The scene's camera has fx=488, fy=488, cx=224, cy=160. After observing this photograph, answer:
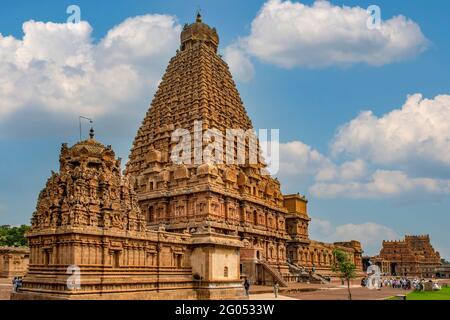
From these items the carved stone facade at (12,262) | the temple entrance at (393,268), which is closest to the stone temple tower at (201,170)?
the carved stone facade at (12,262)

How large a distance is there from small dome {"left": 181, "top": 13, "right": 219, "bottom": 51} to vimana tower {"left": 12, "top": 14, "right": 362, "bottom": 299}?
7.0 inches

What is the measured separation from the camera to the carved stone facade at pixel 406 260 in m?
122

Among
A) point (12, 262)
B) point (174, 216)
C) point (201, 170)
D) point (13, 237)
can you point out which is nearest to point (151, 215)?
point (174, 216)

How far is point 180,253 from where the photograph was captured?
126ft

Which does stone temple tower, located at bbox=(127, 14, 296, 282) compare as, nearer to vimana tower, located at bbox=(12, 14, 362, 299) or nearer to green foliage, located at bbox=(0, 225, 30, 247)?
vimana tower, located at bbox=(12, 14, 362, 299)

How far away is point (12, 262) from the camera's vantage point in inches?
2117

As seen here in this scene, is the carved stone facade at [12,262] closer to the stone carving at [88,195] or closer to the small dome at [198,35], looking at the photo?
the stone carving at [88,195]

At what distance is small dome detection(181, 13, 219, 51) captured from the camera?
72500 millimetres

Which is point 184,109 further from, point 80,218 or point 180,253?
point 80,218

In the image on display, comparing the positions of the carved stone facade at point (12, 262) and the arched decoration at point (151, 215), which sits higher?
the arched decoration at point (151, 215)

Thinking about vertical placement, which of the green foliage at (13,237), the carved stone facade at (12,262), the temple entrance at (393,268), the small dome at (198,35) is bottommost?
the temple entrance at (393,268)

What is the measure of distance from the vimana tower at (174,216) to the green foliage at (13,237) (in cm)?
2847
